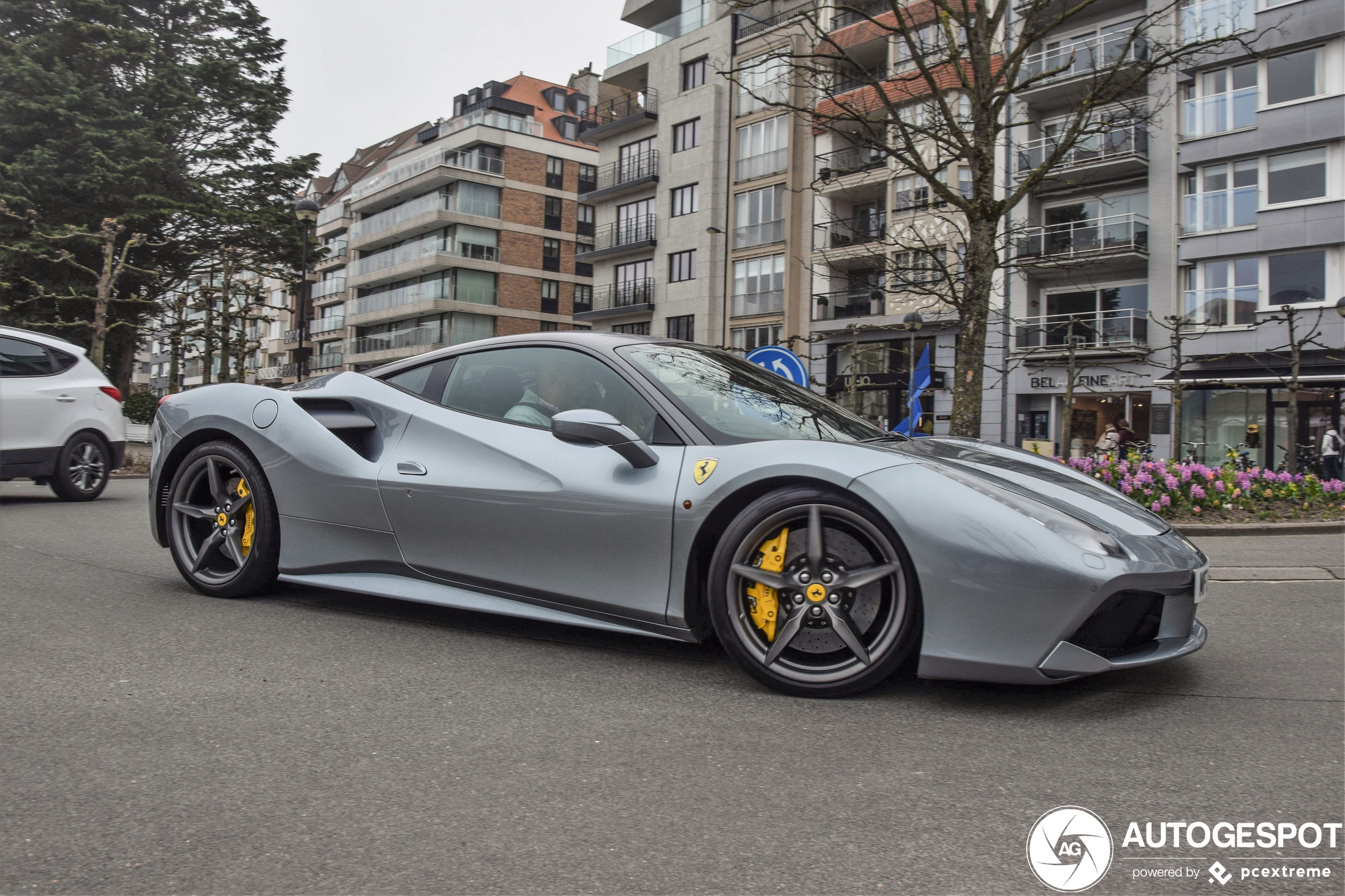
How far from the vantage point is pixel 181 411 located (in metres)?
4.86

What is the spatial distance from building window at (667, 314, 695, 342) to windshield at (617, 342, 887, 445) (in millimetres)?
36376

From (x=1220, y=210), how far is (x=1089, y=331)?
4.81 meters

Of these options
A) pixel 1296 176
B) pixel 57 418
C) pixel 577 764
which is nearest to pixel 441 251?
pixel 1296 176

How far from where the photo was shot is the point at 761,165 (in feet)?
128

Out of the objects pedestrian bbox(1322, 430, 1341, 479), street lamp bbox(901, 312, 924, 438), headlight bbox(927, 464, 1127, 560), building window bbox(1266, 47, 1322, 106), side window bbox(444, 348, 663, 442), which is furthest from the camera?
building window bbox(1266, 47, 1322, 106)

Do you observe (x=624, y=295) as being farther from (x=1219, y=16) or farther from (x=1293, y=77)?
(x=1293, y=77)

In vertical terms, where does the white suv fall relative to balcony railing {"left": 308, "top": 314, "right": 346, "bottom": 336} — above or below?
below

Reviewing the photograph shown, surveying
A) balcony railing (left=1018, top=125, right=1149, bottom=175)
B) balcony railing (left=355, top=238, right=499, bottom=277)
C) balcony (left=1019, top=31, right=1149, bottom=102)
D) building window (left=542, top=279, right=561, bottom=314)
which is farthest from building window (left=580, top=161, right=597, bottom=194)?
balcony railing (left=1018, top=125, right=1149, bottom=175)

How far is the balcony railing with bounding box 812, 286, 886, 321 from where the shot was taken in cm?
3519

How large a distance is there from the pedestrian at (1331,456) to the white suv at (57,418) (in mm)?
20770

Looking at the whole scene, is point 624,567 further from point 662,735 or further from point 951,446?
point 951,446

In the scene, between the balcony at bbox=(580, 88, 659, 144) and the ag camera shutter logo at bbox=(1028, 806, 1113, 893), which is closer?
the ag camera shutter logo at bbox=(1028, 806, 1113, 893)

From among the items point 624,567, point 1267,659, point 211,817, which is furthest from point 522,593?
point 1267,659

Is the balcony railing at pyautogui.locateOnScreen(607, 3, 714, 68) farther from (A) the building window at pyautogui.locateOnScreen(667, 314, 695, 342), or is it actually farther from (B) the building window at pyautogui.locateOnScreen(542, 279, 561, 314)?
(B) the building window at pyautogui.locateOnScreen(542, 279, 561, 314)
